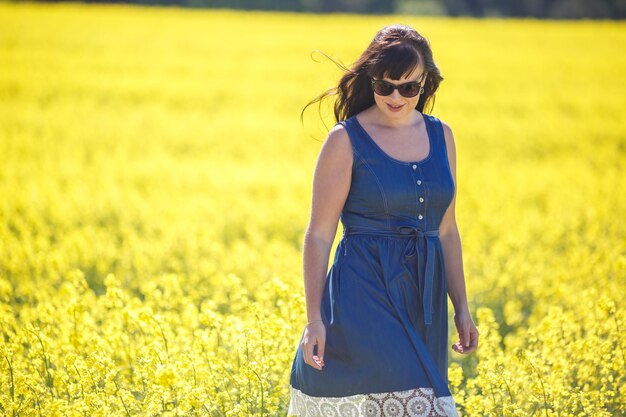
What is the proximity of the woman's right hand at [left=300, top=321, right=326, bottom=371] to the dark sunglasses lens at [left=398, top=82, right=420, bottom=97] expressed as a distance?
0.82 m

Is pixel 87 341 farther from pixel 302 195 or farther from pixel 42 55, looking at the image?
pixel 42 55

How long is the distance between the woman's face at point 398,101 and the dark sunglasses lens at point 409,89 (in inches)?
0.5

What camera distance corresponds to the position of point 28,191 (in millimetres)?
10430

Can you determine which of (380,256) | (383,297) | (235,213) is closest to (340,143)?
(380,256)

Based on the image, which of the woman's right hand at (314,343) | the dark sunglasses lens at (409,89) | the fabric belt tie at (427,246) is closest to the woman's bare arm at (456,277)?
the fabric belt tie at (427,246)

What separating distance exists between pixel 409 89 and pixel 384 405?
105 cm

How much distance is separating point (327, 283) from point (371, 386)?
1.29 feet

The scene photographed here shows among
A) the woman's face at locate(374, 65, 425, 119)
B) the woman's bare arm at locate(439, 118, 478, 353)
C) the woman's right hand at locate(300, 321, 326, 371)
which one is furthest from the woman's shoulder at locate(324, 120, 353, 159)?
the woman's right hand at locate(300, 321, 326, 371)

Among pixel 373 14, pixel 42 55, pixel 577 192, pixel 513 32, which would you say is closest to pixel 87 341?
pixel 577 192

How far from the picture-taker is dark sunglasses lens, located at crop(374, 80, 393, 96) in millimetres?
3266

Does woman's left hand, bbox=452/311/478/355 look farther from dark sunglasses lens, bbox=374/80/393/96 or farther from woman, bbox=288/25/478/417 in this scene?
dark sunglasses lens, bbox=374/80/393/96

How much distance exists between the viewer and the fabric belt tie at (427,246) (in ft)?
10.6

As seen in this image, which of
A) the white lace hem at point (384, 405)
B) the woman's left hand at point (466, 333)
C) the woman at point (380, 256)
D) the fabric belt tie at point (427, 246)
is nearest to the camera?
Result: the white lace hem at point (384, 405)

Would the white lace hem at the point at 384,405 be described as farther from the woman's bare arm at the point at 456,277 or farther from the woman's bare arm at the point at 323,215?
the woman's bare arm at the point at 456,277
